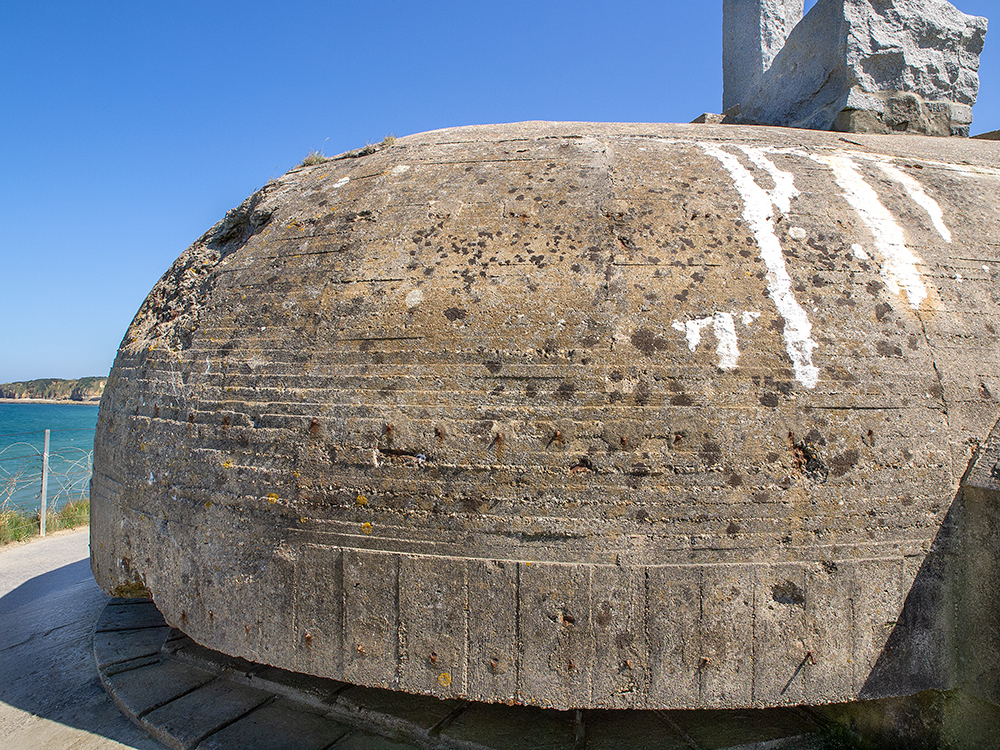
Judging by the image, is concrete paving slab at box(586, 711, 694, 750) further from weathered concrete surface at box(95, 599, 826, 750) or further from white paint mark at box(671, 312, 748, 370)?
white paint mark at box(671, 312, 748, 370)

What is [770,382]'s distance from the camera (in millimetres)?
2793

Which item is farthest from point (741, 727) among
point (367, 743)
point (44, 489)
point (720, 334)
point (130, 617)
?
point (44, 489)

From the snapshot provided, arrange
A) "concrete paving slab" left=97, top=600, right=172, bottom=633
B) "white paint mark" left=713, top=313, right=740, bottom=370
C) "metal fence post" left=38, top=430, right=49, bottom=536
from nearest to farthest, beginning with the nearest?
"white paint mark" left=713, top=313, right=740, bottom=370 < "concrete paving slab" left=97, top=600, right=172, bottom=633 < "metal fence post" left=38, top=430, right=49, bottom=536

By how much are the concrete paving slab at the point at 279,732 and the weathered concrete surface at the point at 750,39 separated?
7134mm

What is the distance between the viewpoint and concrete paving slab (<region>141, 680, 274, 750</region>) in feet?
10.5

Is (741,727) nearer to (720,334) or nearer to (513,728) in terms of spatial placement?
(513,728)

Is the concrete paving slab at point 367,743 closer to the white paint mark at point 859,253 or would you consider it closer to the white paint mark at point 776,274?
the white paint mark at point 776,274

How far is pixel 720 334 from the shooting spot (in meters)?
2.86

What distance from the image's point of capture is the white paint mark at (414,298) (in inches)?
121

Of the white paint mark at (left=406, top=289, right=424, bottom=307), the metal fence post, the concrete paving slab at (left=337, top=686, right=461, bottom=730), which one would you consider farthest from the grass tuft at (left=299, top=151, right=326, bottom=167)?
the metal fence post

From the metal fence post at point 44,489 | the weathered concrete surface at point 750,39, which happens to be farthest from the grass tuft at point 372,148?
the metal fence post at point 44,489

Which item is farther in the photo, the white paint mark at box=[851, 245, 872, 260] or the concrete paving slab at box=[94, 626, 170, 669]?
the concrete paving slab at box=[94, 626, 170, 669]

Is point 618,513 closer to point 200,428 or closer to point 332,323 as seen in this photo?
point 332,323

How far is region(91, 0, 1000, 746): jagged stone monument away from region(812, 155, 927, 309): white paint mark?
0.02 metres
